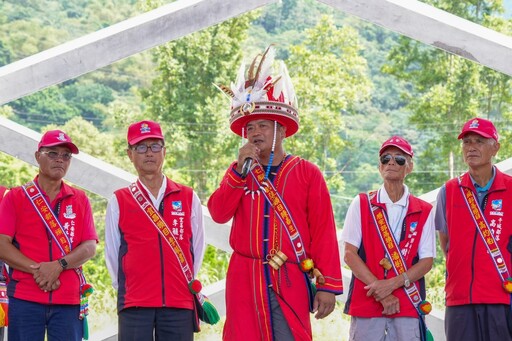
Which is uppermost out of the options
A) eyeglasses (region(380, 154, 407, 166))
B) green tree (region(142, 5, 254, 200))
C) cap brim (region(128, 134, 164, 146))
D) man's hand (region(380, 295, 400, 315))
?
green tree (region(142, 5, 254, 200))

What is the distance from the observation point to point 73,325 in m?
5.49

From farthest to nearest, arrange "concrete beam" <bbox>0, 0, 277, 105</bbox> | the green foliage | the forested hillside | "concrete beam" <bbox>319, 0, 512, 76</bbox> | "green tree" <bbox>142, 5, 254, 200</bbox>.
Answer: the green foliage, the forested hillside, "green tree" <bbox>142, 5, 254, 200</bbox>, "concrete beam" <bbox>0, 0, 277, 105</bbox>, "concrete beam" <bbox>319, 0, 512, 76</bbox>

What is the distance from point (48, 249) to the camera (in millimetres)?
5523

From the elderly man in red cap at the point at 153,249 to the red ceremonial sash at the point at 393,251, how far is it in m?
0.98

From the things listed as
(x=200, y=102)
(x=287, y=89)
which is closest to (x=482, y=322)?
(x=287, y=89)

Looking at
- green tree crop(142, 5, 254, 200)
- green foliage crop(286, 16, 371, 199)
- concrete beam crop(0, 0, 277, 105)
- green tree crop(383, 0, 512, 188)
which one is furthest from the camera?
green tree crop(383, 0, 512, 188)

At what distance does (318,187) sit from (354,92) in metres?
18.9

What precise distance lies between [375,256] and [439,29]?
166 centimetres

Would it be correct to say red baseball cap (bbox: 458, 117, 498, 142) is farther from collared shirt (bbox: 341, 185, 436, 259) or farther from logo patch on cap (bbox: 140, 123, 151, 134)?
logo patch on cap (bbox: 140, 123, 151, 134)

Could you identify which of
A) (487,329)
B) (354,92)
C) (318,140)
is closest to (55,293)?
(487,329)

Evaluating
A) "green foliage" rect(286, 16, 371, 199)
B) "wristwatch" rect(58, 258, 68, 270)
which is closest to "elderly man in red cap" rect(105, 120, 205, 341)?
"wristwatch" rect(58, 258, 68, 270)

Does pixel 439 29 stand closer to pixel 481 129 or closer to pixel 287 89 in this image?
pixel 481 129

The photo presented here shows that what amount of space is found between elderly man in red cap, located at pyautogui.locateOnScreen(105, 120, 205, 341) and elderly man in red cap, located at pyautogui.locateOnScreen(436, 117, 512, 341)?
4.60 feet

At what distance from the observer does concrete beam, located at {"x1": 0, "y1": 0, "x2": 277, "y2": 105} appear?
6402mm
